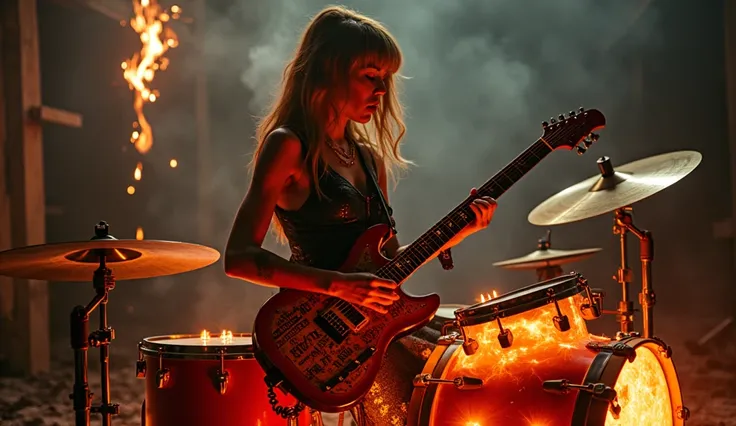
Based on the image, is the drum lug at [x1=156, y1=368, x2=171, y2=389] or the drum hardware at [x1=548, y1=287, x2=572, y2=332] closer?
the drum hardware at [x1=548, y1=287, x2=572, y2=332]

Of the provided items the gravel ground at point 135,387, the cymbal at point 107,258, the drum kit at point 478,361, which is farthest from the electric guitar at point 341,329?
the gravel ground at point 135,387

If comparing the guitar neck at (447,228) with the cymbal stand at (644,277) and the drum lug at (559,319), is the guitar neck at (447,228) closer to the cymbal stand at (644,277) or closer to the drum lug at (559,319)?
the drum lug at (559,319)

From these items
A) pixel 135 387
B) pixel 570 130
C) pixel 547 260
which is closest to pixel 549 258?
pixel 547 260

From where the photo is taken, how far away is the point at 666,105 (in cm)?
624

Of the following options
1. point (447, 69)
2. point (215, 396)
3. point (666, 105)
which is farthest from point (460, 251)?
point (215, 396)

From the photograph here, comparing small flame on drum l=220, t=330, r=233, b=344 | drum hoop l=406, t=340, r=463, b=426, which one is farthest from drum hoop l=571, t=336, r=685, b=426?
small flame on drum l=220, t=330, r=233, b=344

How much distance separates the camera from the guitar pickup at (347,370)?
6.55 feet

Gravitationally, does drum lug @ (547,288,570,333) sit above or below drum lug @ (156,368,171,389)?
above

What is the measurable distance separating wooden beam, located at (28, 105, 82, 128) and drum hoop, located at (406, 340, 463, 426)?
480 centimetres

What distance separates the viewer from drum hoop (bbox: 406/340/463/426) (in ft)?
6.93

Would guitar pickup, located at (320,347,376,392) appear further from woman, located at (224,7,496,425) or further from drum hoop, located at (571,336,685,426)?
drum hoop, located at (571,336,685,426)

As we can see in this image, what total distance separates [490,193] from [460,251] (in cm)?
458

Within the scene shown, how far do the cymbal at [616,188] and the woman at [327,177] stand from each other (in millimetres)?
940

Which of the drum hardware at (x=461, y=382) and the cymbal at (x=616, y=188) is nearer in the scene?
the drum hardware at (x=461, y=382)
